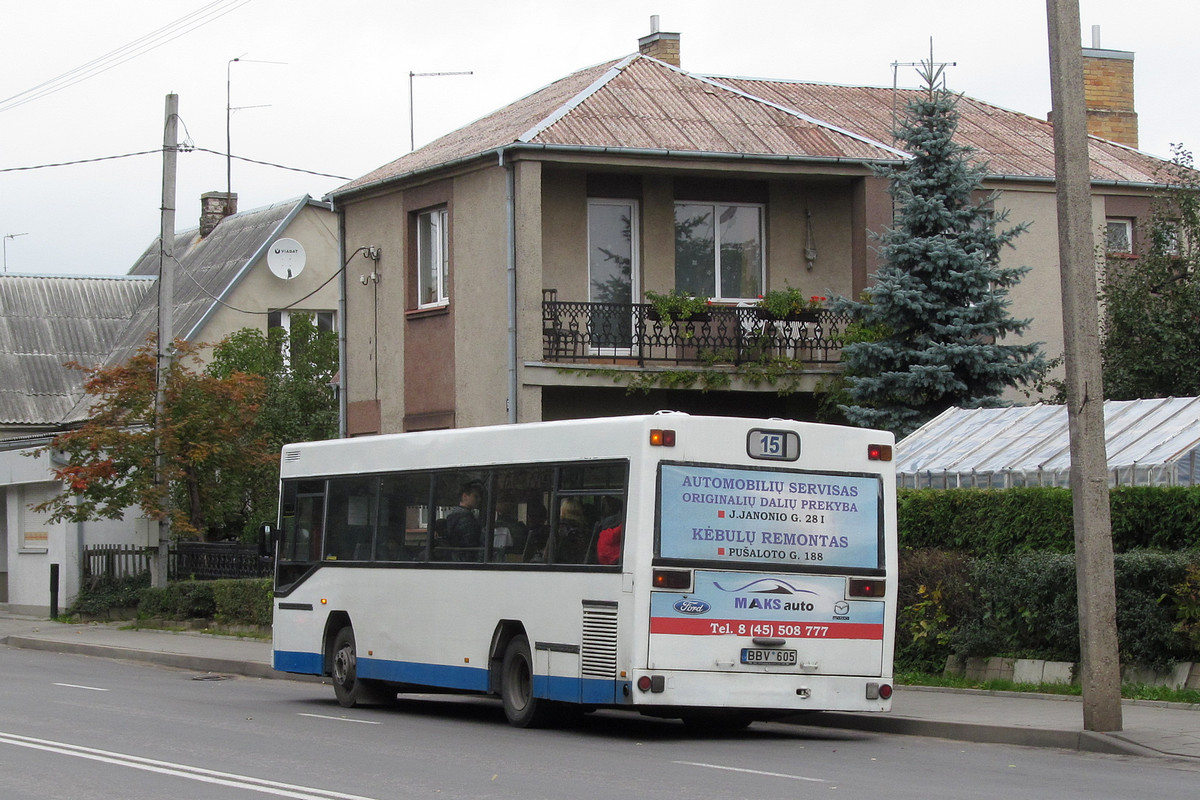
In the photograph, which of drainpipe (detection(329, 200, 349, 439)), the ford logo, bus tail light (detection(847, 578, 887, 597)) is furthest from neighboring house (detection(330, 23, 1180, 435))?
the ford logo

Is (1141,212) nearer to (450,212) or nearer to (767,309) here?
(767,309)

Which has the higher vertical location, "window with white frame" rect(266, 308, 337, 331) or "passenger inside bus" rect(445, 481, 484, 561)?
"window with white frame" rect(266, 308, 337, 331)

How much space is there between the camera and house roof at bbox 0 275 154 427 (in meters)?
44.6

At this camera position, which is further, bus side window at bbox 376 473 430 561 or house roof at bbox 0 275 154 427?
house roof at bbox 0 275 154 427

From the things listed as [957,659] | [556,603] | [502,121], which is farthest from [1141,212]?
[556,603]

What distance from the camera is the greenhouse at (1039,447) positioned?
16.3 meters

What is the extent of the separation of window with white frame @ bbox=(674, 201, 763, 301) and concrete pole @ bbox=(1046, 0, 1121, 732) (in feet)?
43.9

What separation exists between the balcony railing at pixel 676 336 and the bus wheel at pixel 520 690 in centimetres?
1093

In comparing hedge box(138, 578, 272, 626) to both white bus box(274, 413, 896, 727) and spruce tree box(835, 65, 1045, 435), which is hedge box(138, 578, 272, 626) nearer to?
spruce tree box(835, 65, 1045, 435)

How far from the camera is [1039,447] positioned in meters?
18.5

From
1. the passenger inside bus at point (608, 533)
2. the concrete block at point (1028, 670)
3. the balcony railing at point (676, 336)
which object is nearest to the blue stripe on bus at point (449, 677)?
the passenger inside bus at point (608, 533)

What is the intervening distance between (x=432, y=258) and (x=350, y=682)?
1198cm

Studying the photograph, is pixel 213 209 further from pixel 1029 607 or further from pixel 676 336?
pixel 1029 607

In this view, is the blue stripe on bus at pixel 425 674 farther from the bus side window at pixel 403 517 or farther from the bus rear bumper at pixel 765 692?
the bus rear bumper at pixel 765 692
